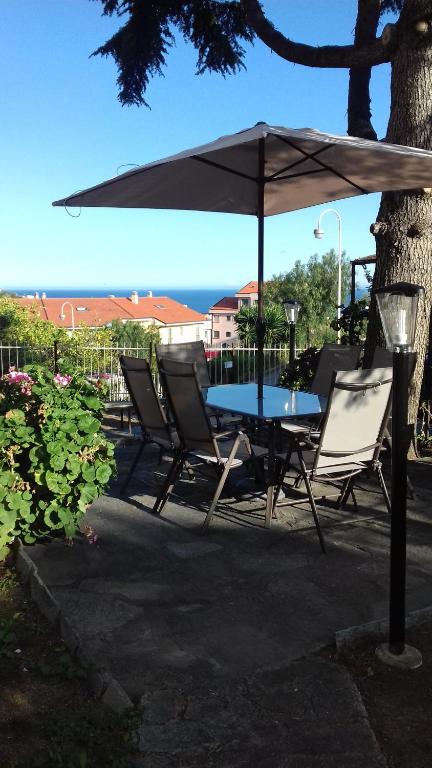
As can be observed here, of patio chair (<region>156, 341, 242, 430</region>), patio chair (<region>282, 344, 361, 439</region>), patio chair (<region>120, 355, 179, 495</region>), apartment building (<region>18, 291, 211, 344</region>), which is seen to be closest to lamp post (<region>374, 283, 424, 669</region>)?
patio chair (<region>120, 355, 179, 495</region>)

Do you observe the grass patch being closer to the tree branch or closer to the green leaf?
the green leaf

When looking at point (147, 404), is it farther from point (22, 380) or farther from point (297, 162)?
point (297, 162)

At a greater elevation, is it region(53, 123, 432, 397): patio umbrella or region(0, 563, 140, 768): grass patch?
region(53, 123, 432, 397): patio umbrella

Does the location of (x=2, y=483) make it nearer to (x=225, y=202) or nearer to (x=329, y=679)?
(x=329, y=679)

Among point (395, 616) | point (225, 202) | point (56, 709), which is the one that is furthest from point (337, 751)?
point (225, 202)

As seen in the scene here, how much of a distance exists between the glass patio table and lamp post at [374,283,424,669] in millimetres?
1396

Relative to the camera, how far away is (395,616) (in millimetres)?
2330

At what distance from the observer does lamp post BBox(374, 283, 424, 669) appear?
228 cm


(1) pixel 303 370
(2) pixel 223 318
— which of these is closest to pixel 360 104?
(1) pixel 303 370

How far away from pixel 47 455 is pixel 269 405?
1632 mm

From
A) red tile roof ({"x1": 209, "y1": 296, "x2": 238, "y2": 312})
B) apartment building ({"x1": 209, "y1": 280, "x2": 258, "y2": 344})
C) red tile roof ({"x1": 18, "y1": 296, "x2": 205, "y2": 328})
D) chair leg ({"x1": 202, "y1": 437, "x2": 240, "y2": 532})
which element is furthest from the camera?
red tile roof ({"x1": 209, "y1": 296, "x2": 238, "y2": 312})

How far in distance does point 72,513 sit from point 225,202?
11.5 feet

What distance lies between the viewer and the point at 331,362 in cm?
546

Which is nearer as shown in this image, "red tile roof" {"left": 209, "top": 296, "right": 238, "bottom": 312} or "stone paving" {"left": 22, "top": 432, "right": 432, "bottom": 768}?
"stone paving" {"left": 22, "top": 432, "right": 432, "bottom": 768}
